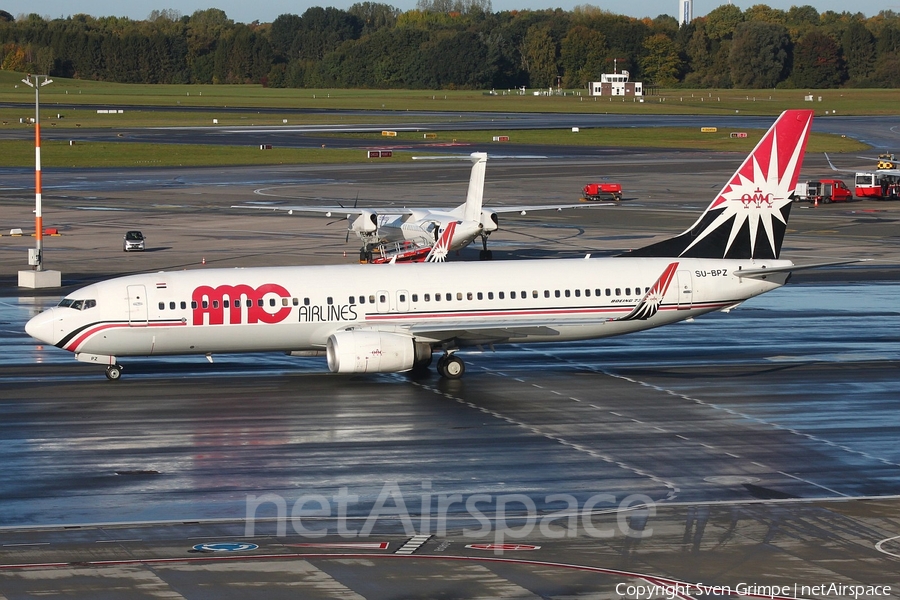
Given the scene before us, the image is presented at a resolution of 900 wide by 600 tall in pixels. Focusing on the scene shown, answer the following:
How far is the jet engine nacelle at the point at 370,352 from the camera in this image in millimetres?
38344

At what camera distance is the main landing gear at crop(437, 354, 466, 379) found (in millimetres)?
40406

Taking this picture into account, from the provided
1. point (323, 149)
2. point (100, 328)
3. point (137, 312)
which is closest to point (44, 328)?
point (100, 328)

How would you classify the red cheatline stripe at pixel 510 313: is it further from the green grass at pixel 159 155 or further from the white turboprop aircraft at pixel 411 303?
the green grass at pixel 159 155

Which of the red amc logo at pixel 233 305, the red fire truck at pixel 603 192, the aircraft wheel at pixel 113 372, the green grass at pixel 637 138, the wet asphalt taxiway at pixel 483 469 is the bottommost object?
the wet asphalt taxiway at pixel 483 469

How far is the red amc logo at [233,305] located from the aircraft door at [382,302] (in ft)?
9.40

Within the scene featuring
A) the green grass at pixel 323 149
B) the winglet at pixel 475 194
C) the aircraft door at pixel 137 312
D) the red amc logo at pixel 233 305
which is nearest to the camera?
the aircraft door at pixel 137 312

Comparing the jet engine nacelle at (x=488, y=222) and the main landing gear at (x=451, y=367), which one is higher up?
the jet engine nacelle at (x=488, y=222)

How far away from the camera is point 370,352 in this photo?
38438 millimetres

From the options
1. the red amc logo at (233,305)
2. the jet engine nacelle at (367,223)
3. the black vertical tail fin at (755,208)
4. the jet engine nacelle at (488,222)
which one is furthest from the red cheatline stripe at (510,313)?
the jet engine nacelle at (367,223)

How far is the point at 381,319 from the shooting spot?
4003 centimetres

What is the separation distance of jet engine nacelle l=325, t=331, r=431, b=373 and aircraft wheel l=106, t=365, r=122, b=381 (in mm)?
7253

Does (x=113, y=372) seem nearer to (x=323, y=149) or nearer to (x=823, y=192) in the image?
(x=823, y=192)

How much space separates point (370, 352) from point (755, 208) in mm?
15247

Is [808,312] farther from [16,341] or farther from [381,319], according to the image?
[16,341]
